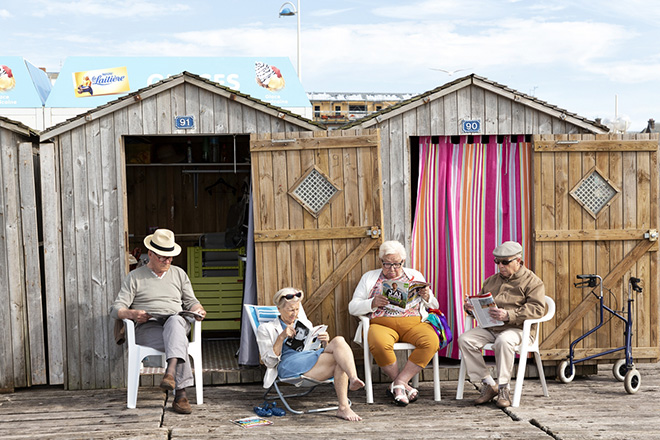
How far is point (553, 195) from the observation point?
18.2 feet

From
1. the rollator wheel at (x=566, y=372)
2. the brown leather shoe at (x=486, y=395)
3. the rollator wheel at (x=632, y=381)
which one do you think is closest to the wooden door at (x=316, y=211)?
the brown leather shoe at (x=486, y=395)

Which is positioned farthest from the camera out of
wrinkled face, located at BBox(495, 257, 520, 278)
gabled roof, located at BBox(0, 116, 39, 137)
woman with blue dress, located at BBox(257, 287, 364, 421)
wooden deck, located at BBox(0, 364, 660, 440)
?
gabled roof, located at BBox(0, 116, 39, 137)

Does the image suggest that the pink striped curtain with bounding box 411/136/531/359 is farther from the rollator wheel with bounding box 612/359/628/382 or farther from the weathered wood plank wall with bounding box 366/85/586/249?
the rollator wheel with bounding box 612/359/628/382

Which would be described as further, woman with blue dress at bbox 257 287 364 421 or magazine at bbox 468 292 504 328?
magazine at bbox 468 292 504 328

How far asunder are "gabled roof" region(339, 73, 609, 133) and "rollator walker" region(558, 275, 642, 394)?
4.29 ft

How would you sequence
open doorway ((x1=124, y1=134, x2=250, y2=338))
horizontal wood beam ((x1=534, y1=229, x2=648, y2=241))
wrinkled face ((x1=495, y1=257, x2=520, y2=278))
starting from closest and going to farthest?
wrinkled face ((x1=495, y1=257, x2=520, y2=278)) < horizontal wood beam ((x1=534, y1=229, x2=648, y2=241)) < open doorway ((x1=124, y1=134, x2=250, y2=338))

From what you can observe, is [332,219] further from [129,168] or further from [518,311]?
[129,168]

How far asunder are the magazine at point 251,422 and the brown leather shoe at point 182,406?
0.39m

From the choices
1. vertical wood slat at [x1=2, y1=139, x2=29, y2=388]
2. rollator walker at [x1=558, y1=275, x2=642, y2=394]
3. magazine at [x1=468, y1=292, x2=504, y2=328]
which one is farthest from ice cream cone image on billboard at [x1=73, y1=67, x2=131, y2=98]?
rollator walker at [x1=558, y1=275, x2=642, y2=394]

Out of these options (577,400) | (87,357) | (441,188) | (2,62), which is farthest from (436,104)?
(2,62)

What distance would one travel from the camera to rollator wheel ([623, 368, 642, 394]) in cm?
520

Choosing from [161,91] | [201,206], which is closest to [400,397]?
[161,91]

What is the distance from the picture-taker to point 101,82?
13.4 m

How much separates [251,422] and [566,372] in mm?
2694
